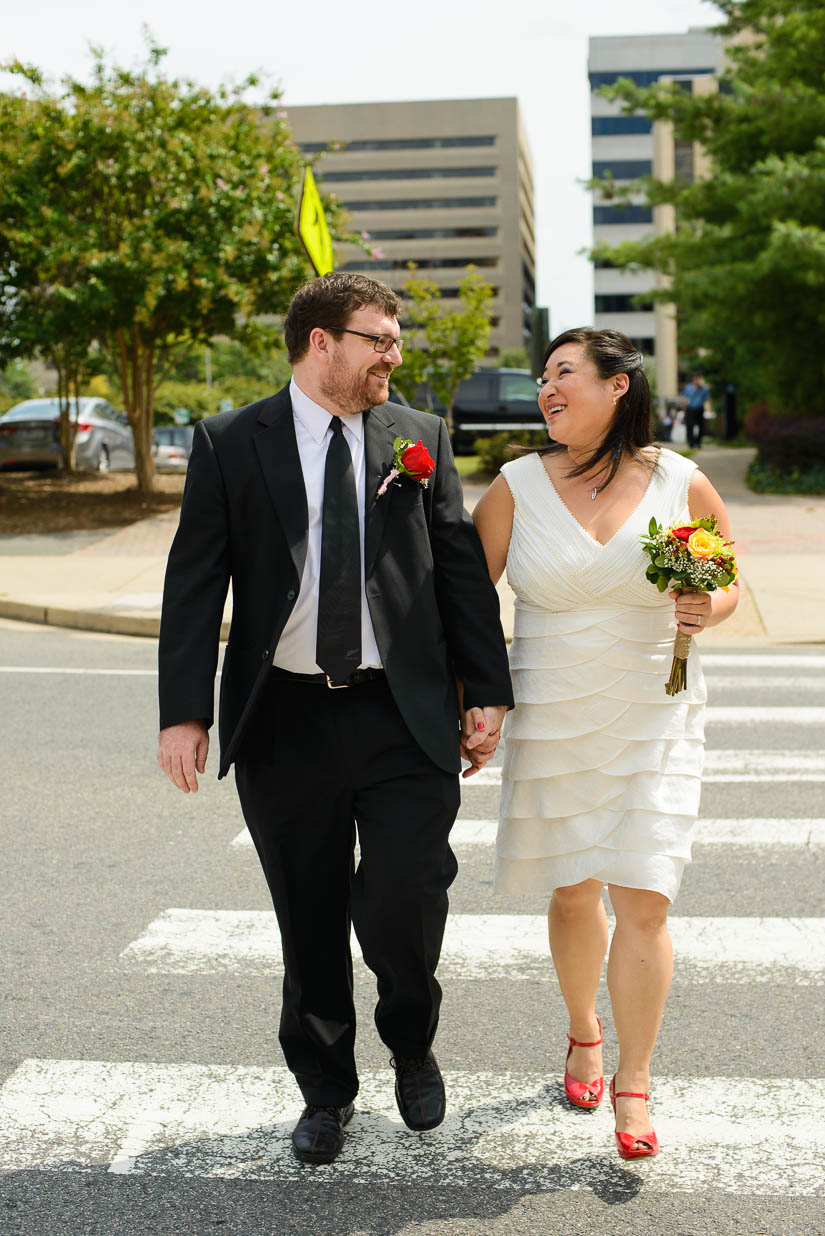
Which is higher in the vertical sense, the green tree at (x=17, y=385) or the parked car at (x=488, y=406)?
the green tree at (x=17, y=385)

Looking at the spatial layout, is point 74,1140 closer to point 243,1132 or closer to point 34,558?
point 243,1132

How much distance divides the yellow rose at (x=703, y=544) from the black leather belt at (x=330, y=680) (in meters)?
0.77

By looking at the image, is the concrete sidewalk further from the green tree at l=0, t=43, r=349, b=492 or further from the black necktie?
the black necktie

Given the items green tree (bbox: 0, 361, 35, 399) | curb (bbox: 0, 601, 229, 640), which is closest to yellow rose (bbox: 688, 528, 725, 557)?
curb (bbox: 0, 601, 229, 640)

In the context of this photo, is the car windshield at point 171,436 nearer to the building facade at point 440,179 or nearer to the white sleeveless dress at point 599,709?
the white sleeveless dress at point 599,709

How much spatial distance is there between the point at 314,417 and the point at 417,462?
29 cm

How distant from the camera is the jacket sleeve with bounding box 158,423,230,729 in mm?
3270

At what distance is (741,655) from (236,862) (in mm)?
6020

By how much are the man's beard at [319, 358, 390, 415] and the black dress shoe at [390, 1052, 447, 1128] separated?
157 centimetres

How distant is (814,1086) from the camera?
3.65 metres

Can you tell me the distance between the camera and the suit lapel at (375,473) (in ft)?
10.7

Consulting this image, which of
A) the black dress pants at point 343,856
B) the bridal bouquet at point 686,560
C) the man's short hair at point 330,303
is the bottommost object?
the black dress pants at point 343,856

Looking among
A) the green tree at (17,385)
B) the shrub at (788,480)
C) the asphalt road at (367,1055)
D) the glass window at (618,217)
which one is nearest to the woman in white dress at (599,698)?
the asphalt road at (367,1055)

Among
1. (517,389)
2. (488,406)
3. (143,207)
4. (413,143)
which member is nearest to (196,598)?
(143,207)
